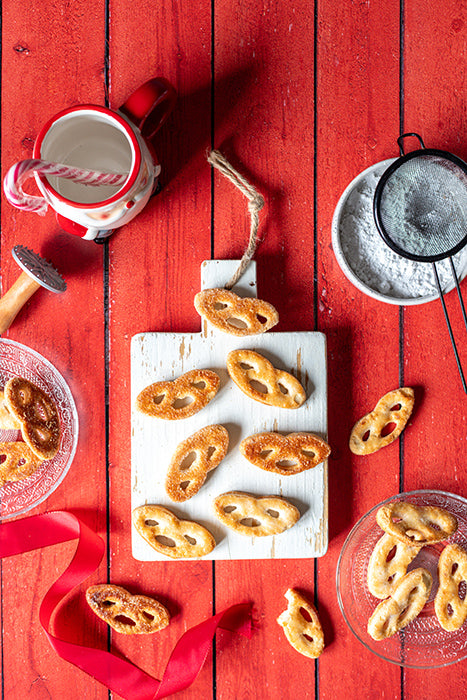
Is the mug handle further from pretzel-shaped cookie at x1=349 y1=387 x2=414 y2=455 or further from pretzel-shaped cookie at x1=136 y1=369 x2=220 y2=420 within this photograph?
pretzel-shaped cookie at x1=349 y1=387 x2=414 y2=455

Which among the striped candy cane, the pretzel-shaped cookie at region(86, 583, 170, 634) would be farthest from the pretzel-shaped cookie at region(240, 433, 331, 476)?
the striped candy cane

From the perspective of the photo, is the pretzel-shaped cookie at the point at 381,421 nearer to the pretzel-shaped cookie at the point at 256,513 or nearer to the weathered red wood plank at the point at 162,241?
the pretzel-shaped cookie at the point at 256,513

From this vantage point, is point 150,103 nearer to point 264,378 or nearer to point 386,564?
point 264,378

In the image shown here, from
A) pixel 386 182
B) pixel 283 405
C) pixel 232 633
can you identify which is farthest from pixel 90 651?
pixel 386 182

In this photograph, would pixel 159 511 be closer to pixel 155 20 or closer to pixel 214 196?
pixel 214 196

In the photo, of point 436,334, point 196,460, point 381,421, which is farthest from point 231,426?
point 436,334

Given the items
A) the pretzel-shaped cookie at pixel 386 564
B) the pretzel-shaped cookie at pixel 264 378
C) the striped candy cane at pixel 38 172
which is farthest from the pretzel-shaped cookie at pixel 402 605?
the striped candy cane at pixel 38 172

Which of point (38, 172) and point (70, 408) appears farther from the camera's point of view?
point (70, 408)
